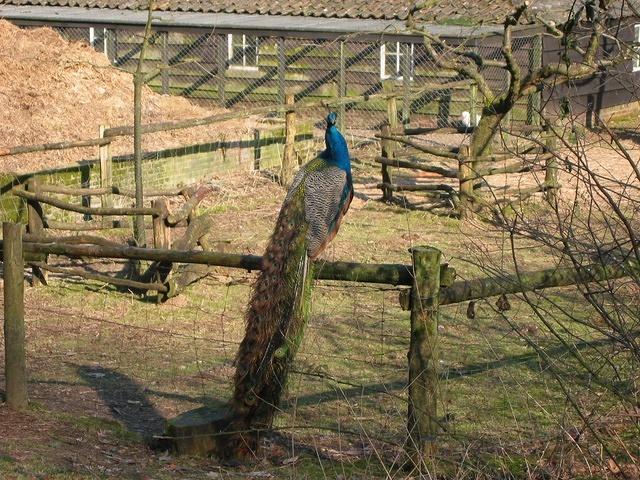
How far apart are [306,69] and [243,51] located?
1475 mm

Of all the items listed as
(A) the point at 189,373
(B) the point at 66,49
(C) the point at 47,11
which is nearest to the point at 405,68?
(B) the point at 66,49

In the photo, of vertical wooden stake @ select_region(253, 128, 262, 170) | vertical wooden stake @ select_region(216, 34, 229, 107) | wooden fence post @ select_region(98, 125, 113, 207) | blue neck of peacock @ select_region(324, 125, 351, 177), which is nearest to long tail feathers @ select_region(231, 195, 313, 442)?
blue neck of peacock @ select_region(324, 125, 351, 177)

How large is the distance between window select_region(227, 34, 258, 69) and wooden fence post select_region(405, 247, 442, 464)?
16958 mm

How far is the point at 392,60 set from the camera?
67.6 ft

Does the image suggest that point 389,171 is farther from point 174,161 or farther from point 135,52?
point 135,52

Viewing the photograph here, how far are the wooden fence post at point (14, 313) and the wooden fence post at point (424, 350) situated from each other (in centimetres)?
227

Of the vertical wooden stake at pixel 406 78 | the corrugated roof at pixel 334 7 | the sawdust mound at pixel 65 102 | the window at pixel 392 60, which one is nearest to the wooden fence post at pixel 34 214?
the sawdust mound at pixel 65 102

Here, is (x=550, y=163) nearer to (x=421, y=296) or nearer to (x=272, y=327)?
(x=421, y=296)

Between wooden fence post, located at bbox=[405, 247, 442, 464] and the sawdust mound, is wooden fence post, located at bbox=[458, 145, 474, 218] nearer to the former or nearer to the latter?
the sawdust mound

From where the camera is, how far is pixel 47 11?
2319 centimetres

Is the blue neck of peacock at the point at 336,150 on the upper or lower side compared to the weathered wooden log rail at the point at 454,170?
upper

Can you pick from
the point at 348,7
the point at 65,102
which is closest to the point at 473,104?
the point at 348,7

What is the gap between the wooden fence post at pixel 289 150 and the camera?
47.7 feet

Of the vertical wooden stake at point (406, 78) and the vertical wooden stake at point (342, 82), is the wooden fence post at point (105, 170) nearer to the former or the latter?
the vertical wooden stake at point (342, 82)
